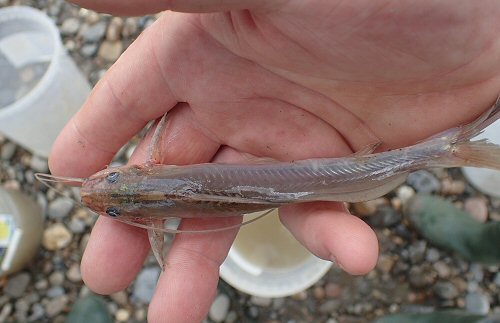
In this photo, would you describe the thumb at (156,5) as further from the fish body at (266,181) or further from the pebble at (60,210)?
the pebble at (60,210)

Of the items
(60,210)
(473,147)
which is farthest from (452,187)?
(60,210)

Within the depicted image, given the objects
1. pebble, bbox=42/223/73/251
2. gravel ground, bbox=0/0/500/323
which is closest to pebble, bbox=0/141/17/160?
gravel ground, bbox=0/0/500/323

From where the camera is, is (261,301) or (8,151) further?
(8,151)

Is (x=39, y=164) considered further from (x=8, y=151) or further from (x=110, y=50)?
(x=110, y=50)

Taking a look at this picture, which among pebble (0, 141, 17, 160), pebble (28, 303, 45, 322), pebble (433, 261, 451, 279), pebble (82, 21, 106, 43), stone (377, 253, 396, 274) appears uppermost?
pebble (82, 21, 106, 43)

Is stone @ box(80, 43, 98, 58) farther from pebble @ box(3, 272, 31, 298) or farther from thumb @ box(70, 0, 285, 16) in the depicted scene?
thumb @ box(70, 0, 285, 16)

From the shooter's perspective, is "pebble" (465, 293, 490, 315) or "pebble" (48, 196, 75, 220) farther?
"pebble" (48, 196, 75, 220)

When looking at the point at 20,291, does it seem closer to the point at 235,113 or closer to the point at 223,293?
the point at 223,293
